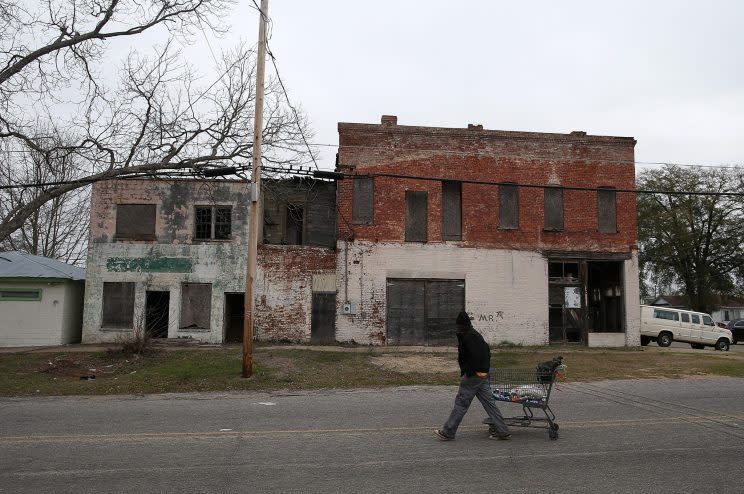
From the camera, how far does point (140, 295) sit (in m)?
22.2

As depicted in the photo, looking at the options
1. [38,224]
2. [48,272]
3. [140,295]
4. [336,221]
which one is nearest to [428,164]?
[336,221]

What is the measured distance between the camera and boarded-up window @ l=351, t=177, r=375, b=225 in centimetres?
2312

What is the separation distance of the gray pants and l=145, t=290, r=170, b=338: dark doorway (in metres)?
16.8

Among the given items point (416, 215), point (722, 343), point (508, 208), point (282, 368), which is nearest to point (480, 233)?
point (508, 208)

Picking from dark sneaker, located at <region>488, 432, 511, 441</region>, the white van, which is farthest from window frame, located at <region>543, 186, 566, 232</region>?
dark sneaker, located at <region>488, 432, 511, 441</region>

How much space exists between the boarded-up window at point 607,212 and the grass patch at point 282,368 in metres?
5.66

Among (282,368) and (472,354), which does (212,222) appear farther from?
(472,354)

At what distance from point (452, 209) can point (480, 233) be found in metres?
1.46

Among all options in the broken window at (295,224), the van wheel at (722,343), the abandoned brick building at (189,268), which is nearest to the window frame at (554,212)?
the abandoned brick building at (189,268)

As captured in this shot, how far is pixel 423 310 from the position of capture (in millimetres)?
23078

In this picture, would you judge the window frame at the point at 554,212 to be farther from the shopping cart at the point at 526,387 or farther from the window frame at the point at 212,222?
the shopping cart at the point at 526,387

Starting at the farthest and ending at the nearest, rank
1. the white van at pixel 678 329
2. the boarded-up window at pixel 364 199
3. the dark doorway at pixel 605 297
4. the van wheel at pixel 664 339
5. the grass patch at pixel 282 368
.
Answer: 1. the white van at pixel 678 329
2. the van wheel at pixel 664 339
3. the dark doorway at pixel 605 297
4. the boarded-up window at pixel 364 199
5. the grass patch at pixel 282 368

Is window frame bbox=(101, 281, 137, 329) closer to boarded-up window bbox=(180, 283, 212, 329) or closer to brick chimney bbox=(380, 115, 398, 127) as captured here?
boarded-up window bbox=(180, 283, 212, 329)

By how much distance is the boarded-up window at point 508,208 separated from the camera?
2384 cm
